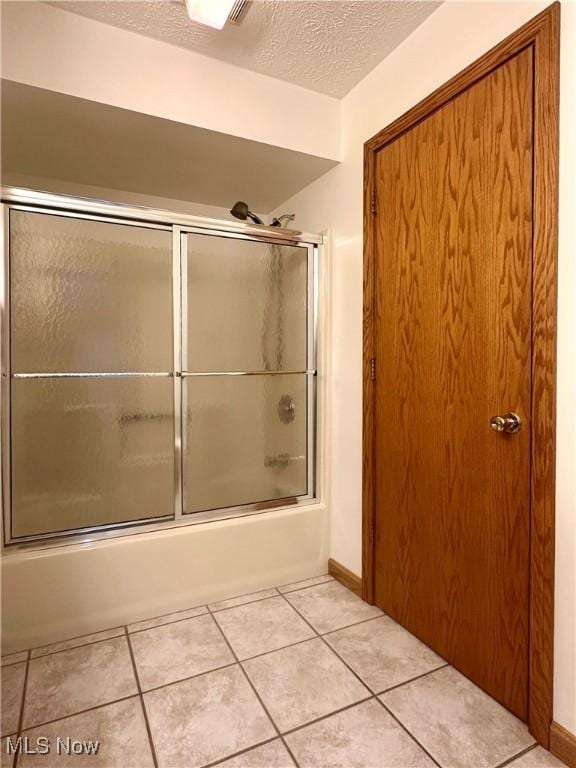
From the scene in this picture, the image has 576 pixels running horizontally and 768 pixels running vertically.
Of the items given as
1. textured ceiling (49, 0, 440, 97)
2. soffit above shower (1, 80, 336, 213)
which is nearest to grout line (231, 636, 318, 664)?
soffit above shower (1, 80, 336, 213)

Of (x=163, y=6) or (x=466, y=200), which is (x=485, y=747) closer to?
(x=466, y=200)

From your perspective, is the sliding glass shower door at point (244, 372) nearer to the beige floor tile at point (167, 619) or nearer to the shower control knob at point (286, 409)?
the shower control knob at point (286, 409)

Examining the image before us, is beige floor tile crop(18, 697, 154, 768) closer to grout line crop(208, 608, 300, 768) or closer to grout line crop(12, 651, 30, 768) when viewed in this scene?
grout line crop(12, 651, 30, 768)

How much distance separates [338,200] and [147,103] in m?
0.97

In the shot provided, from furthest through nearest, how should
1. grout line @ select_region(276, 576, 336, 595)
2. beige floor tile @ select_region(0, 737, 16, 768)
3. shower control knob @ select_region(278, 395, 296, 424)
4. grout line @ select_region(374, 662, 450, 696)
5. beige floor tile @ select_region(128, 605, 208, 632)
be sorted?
shower control knob @ select_region(278, 395, 296, 424) → grout line @ select_region(276, 576, 336, 595) → beige floor tile @ select_region(128, 605, 208, 632) → grout line @ select_region(374, 662, 450, 696) → beige floor tile @ select_region(0, 737, 16, 768)

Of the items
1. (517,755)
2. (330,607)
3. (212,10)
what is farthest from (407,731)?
(212,10)

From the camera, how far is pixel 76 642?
1.69 meters

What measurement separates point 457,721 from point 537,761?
21 centimetres

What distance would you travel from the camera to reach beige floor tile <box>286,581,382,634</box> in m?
1.83

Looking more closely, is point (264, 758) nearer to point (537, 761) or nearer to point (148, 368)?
point (537, 761)

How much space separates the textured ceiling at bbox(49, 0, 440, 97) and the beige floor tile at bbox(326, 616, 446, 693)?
8.05 ft

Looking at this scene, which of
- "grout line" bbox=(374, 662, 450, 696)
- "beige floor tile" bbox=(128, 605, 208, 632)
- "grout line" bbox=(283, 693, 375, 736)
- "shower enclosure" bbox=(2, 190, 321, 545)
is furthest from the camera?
"beige floor tile" bbox=(128, 605, 208, 632)

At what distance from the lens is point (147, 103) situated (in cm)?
175

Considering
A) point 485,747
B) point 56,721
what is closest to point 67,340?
point 56,721
